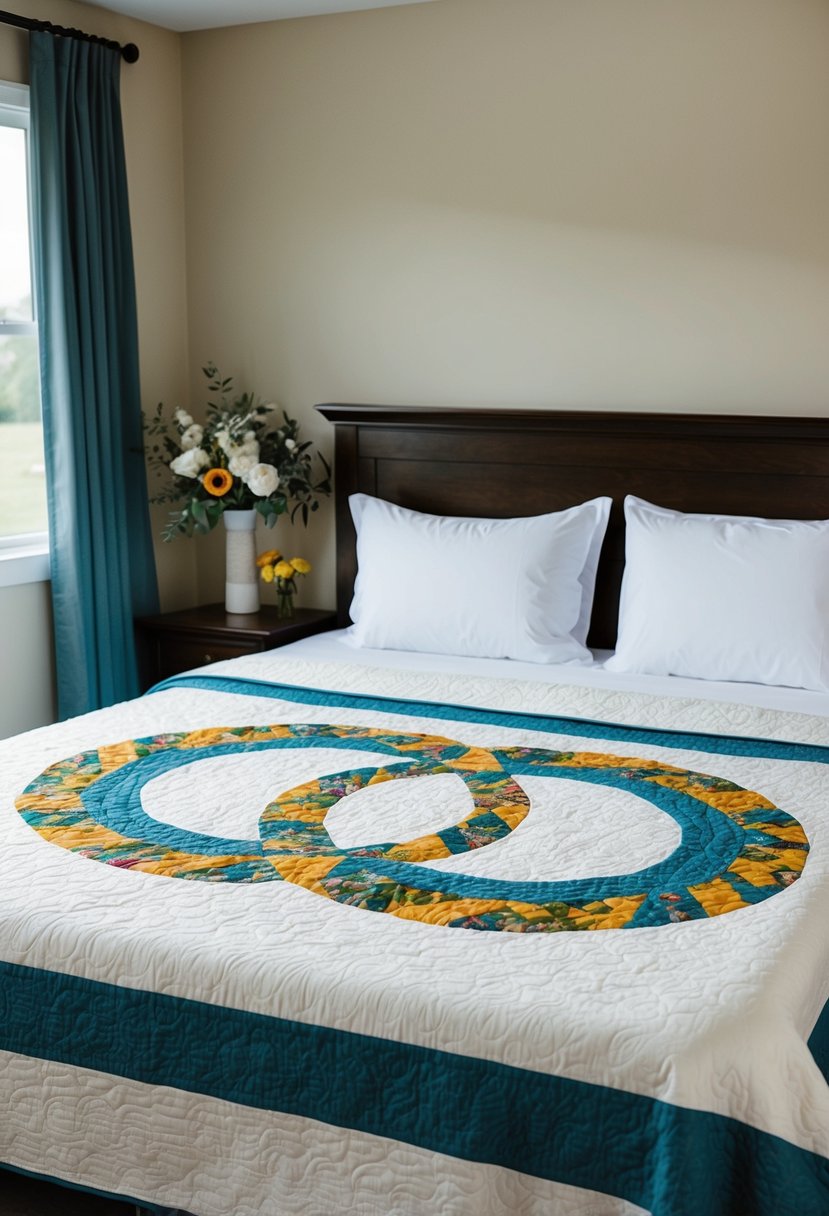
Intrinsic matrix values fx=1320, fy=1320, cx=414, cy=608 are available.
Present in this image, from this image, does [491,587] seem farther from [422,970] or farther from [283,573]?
[422,970]

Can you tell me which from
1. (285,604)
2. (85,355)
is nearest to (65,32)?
(85,355)

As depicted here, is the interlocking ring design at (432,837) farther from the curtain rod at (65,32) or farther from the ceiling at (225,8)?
the ceiling at (225,8)

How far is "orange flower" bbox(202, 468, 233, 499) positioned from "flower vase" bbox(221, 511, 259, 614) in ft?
0.36

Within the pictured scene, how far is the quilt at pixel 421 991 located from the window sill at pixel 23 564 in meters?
1.29

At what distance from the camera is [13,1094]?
2.02m

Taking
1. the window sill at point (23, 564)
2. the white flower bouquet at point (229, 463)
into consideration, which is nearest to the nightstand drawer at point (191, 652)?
the white flower bouquet at point (229, 463)

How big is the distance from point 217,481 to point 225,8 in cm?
141

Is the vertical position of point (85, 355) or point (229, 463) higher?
point (85, 355)

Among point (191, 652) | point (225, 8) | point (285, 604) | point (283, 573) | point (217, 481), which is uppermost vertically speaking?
point (225, 8)

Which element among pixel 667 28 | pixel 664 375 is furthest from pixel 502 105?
pixel 664 375

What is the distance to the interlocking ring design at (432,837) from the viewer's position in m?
2.05

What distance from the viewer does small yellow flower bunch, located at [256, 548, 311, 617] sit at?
13.6 ft

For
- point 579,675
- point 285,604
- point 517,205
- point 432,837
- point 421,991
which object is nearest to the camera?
point 421,991

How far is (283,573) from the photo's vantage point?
13.6 ft
